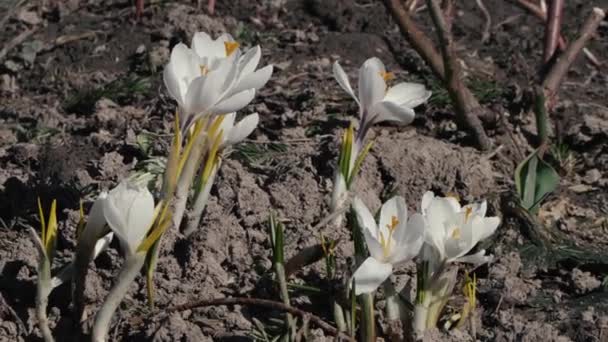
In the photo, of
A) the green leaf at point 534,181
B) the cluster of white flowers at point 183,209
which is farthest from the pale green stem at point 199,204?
the green leaf at point 534,181

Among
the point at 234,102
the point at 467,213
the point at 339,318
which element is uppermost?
the point at 234,102

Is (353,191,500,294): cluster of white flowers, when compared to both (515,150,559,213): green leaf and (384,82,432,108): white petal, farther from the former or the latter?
(515,150,559,213): green leaf

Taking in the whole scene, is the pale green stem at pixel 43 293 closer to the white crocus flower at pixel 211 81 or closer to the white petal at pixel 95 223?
the white petal at pixel 95 223

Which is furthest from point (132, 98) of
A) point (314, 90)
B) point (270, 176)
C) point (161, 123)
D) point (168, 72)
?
point (168, 72)

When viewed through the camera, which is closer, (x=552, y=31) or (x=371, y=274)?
(x=371, y=274)

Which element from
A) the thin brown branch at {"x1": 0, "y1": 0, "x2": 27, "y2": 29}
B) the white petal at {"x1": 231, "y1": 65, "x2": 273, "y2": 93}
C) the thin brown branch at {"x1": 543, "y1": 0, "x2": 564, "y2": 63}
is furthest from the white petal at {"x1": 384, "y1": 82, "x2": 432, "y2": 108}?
the thin brown branch at {"x1": 0, "y1": 0, "x2": 27, "y2": 29}

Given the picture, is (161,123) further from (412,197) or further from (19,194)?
(412,197)

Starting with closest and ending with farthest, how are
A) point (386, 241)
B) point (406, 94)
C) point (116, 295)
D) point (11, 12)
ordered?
point (116, 295), point (386, 241), point (406, 94), point (11, 12)

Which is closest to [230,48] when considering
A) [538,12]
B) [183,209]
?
[183,209]

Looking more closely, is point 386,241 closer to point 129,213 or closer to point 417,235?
point 417,235
